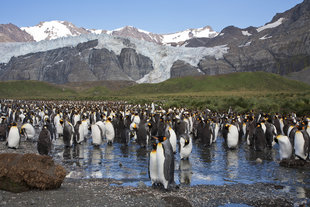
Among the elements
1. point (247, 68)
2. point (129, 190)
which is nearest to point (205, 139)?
point (129, 190)

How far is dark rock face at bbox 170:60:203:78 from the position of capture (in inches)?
5482

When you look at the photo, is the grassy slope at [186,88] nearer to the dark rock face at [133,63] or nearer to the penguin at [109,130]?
the dark rock face at [133,63]

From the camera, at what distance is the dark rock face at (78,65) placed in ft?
507

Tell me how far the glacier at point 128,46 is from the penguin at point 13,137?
134m

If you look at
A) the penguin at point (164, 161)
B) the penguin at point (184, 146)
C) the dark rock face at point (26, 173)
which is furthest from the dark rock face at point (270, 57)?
the dark rock face at point (26, 173)

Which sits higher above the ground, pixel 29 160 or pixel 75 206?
pixel 29 160

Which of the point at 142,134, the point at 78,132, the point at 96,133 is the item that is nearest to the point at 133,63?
the point at 78,132

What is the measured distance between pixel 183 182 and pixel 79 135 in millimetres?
7535

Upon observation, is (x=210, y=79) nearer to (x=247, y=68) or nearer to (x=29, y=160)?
(x=247, y=68)

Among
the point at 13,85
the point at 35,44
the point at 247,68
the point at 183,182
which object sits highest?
the point at 35,44

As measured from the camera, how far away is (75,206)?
6.11m

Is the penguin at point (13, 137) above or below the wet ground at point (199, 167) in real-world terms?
above

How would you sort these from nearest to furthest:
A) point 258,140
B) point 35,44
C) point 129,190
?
point 129,190 → point 258,140 → point 35,44

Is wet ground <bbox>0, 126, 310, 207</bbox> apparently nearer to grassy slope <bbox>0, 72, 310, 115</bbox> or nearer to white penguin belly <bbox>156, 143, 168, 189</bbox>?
white penguin belly <bbox>156, 143, 168, 189</bbox>
